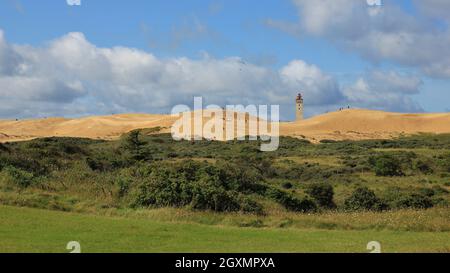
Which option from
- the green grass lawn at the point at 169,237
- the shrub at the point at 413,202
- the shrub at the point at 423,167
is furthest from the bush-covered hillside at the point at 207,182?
the green grass lawn at the point at 169,237

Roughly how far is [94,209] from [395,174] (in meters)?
30.6

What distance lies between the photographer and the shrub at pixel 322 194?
1177 inches

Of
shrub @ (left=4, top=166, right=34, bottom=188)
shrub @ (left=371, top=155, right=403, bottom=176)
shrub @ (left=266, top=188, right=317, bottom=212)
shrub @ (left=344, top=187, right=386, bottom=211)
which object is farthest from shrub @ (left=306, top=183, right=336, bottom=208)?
shrub @ (left=371, top=155, right=403, bottom=176)

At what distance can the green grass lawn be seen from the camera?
11.8 metres

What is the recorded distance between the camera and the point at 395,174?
44.4 m

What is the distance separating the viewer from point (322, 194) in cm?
3058

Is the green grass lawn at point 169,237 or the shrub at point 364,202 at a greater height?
the green grass lawn at point 169,237

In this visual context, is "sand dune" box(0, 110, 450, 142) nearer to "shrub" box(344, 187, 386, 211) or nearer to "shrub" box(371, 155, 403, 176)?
"shrub" box(371, 155, 403, 176)

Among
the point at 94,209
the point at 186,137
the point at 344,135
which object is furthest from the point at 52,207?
the point at 344,135

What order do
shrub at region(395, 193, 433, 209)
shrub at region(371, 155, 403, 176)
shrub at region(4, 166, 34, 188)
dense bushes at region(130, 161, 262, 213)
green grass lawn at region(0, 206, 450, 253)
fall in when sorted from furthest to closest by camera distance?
shrub at region(371, 155, 403, 176) < shrub at region(395, 193, 433, 209) < shrub at region(4, 166, 34, 188) < dense bushes at region(130, 161, 262, 213) < green grass lawn at region(0, 206, 450, 253)

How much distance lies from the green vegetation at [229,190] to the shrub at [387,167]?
0.07 metres

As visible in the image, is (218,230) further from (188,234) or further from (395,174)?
(395,174)

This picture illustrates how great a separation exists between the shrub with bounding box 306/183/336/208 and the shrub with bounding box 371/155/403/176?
1429 centimetres

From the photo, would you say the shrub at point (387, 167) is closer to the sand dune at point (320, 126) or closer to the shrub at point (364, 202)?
the shrub at point (364, 202)
